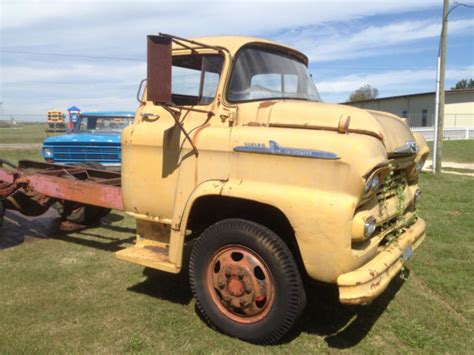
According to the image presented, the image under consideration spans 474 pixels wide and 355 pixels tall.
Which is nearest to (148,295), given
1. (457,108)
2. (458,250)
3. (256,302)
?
(256,302)

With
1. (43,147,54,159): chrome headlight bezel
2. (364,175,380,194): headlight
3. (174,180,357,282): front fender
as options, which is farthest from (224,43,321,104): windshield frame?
(43,147,54,159): chrome headlight bezel

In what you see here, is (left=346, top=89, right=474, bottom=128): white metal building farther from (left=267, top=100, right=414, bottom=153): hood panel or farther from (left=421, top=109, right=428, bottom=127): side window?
(left=267, top=100, right=414, bottom=153): hood panel

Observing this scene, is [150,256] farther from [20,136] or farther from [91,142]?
[20,136]

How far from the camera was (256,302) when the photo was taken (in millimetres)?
3494

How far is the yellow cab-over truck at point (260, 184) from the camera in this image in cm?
312

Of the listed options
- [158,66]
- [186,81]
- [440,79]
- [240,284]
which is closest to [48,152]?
[186,81]

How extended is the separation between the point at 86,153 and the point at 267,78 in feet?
22.7

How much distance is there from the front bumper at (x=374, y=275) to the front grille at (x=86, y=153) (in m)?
7.26

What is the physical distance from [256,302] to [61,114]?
47059 millimetres

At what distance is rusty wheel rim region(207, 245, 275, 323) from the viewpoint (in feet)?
11.3

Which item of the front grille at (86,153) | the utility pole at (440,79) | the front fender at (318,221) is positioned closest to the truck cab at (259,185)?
the front fender at (318,221)

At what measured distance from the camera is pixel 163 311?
419cm

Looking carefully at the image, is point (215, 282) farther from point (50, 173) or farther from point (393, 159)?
point (50, 173)

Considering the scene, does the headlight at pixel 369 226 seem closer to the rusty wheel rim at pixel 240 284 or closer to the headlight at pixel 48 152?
the rusty wheel rim at pixel 240 284
